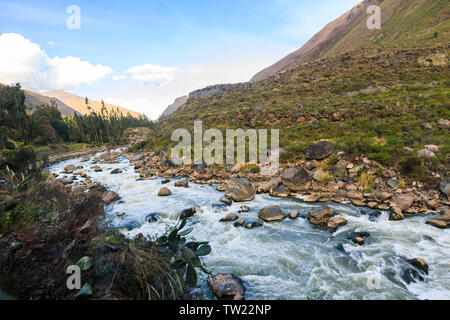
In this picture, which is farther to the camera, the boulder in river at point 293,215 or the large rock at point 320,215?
the boulder in river at point 293,215

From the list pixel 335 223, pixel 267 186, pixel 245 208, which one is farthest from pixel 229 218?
pixel 335 223

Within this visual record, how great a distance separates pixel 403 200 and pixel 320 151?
16.6ft

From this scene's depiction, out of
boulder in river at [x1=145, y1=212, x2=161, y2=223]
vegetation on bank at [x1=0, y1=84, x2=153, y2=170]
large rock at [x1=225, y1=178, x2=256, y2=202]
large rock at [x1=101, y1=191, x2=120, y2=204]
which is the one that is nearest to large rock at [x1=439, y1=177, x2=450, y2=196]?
large rock at [x1=225, y1=178, x2=256, y2=202]

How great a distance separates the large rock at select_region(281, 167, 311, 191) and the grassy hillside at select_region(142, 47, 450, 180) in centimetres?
295

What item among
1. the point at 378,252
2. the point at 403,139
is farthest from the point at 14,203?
the point at 403,139

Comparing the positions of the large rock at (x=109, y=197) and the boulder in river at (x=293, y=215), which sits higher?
the large rock at (x=109, y=197)

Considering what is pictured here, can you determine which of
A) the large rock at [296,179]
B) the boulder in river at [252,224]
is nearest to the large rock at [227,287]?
the boulder in river at [252,224]

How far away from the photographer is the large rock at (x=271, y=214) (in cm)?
809

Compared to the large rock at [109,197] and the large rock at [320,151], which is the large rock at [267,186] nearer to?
the large rock at [320,151]

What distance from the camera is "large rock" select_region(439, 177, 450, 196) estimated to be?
26.8ft

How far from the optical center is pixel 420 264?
17.0ft

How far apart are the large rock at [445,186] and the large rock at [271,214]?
21.7 feet

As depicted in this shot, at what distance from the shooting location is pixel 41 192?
4484mm
